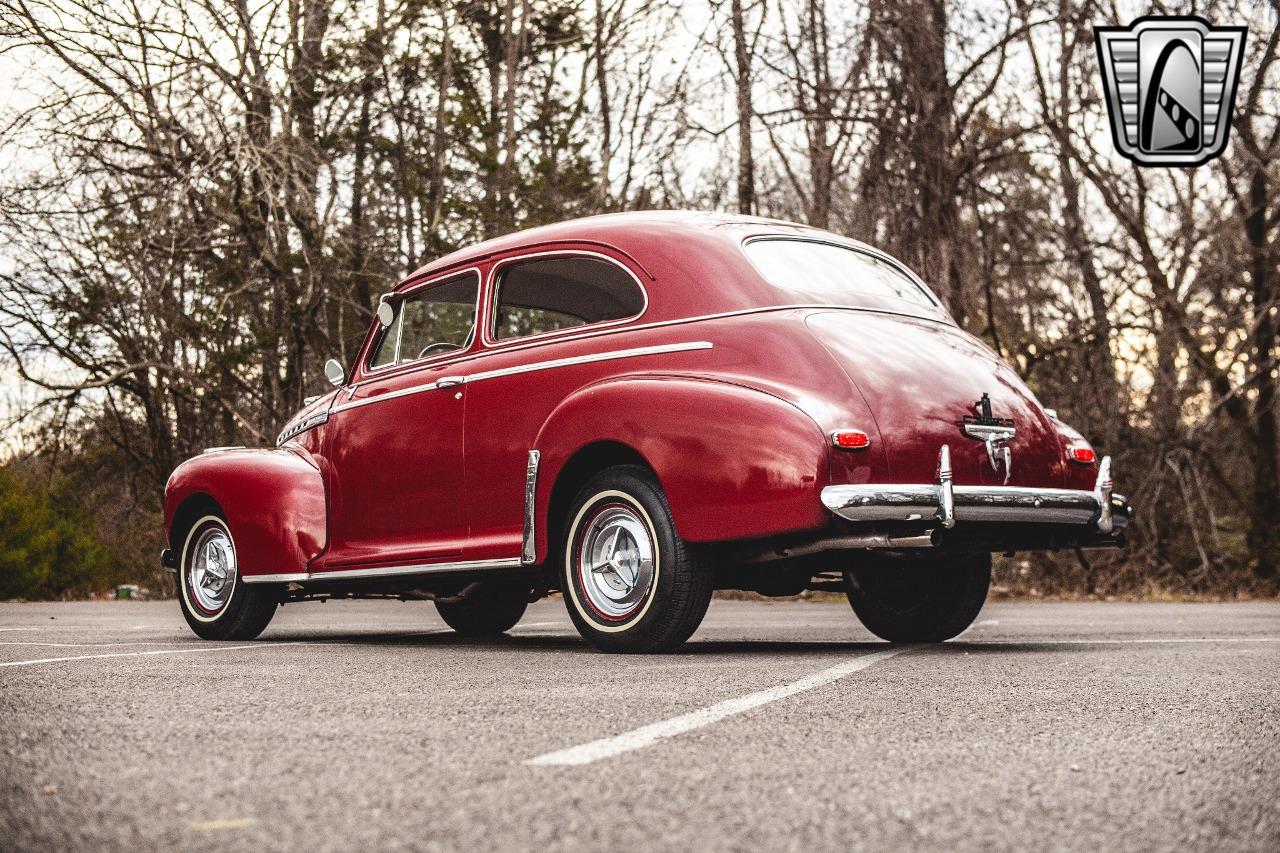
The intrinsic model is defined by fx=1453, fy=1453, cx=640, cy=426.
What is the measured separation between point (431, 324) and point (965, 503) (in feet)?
10.7

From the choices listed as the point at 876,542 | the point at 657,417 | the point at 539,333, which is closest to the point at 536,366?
the point at 539,333

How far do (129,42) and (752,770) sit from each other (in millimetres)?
14755

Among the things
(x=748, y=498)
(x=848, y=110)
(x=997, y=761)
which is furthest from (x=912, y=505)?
(x=848, y=110)

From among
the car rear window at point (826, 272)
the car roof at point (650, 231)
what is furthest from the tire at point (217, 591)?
the car rear window at point (826, 272)

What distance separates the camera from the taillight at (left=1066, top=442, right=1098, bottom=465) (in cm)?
660

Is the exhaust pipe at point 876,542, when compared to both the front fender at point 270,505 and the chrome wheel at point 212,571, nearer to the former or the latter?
the front fender at point 270,505

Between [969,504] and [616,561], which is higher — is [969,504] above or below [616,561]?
above

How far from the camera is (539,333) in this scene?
6.95 metres

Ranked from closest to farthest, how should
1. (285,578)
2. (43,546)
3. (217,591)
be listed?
(285,578) < (217,591) < (43,546)

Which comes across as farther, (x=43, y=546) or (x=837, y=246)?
(x=43, y=546)

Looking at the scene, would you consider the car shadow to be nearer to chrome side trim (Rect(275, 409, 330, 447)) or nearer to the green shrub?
chrome side trim (Rect(275, 409, 330, 447))

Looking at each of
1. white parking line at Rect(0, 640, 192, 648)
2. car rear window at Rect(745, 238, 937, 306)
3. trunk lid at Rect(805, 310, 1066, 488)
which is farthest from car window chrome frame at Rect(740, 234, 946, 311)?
white parking line at Rect(0, 640, 192, 648)

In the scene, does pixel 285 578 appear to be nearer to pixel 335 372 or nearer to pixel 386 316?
pixel 335 372

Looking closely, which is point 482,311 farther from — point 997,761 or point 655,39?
Answer: point 655,39
